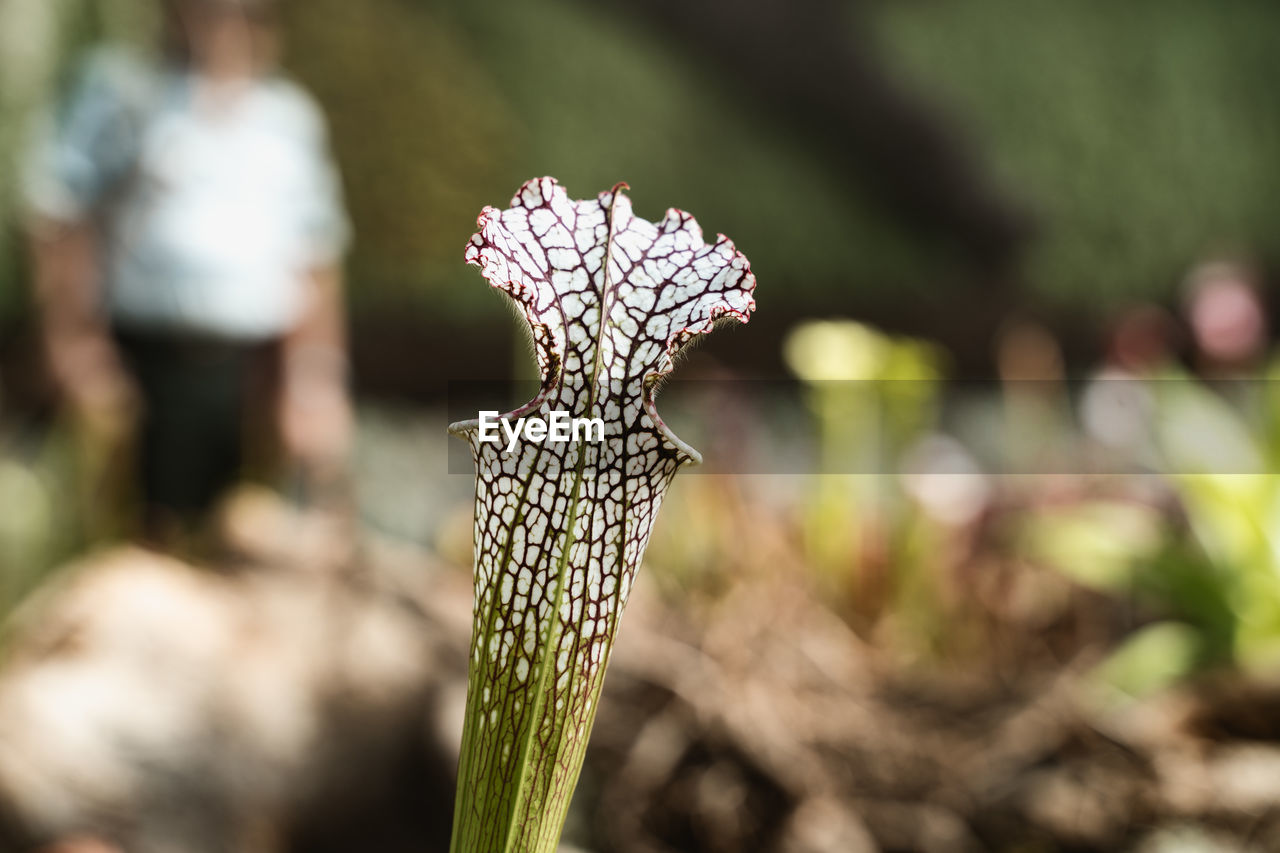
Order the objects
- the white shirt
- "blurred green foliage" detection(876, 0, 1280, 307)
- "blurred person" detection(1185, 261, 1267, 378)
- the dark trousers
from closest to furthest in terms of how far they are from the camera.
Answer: the white shirt < the dark trousers < "blurred person" detection(1185, 261, 1267, 378) < "blurred green foliage" detection(876, 0, 1280, 307)

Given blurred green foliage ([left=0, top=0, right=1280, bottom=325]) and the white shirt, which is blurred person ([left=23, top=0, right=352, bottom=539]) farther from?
Answer: blurred green foliage ([left=0, top=0, right=1280, bottom=325])

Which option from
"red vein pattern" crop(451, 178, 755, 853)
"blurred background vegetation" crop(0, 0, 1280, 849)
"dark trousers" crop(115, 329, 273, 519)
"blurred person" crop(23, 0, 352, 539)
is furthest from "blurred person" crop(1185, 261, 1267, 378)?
"red vein pattern" crop(451, 178, 755, 853)

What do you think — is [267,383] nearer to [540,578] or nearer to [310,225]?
[310,225]

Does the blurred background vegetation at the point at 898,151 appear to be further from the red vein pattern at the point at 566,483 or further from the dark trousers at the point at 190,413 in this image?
the red vein pattern at the point at 566,483

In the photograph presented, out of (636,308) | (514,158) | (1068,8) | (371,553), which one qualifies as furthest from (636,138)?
(636,308)

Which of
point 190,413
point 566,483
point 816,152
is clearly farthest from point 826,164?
point 566,483

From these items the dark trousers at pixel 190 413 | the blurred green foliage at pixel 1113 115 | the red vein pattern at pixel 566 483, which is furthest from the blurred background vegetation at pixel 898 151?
the red vein pattern at pixel 566 483
